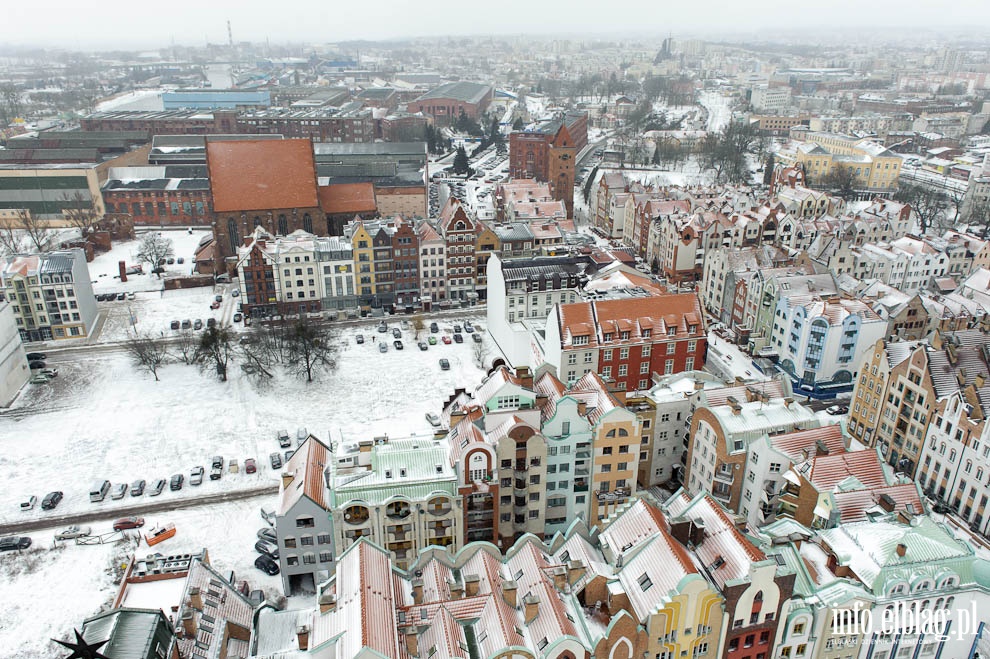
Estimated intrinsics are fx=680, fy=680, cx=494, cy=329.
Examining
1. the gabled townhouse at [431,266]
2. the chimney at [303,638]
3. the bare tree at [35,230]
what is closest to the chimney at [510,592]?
the chimney at [303,638]

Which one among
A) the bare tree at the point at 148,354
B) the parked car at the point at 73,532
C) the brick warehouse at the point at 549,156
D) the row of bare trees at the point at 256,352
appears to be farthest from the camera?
the brick warehouse at the point at 549,156

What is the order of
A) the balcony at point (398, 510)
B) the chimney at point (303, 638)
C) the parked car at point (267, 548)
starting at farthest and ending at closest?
the parked car at point (267, 548), the balcony at point (398, 510), the chimney at point (303, 638)

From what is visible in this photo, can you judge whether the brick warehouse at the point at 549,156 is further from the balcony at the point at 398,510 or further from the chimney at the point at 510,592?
the chimney at the point at 510,592

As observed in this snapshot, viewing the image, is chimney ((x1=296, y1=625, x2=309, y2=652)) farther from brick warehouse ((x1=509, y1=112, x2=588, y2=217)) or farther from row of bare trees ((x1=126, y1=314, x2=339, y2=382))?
brick warehouse ((x1=509, y1=112, x2=588, y2=217))

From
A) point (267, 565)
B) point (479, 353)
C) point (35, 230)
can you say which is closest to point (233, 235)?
point (35, 230)

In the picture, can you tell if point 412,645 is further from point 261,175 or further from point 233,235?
point 261,175

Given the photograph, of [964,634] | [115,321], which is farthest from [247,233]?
[964,634]

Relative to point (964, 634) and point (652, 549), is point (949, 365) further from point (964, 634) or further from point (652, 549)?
point (652, 549)
